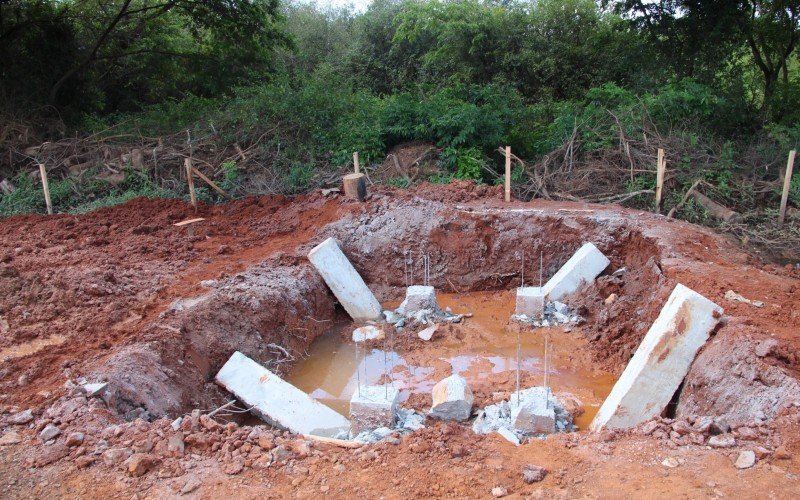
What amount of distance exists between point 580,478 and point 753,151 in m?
11.3

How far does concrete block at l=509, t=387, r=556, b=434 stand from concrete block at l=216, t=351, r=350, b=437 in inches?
64.7

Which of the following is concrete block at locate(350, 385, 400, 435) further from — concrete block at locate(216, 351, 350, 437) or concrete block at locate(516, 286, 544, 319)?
concrete block at locate(516, 286, 544, 319)

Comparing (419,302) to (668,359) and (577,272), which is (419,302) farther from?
(668,359)

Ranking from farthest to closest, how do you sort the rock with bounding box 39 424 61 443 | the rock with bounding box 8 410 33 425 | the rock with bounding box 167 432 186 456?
the rock with bounding box 8 410 33 425 < the rock with bounding box 39 424 61 443 < the rock with bounding box 167 432 186 456

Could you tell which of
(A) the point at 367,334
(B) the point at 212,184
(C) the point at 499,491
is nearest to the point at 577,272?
(A) the point at 367,334

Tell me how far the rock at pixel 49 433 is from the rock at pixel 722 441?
4734 millimetres

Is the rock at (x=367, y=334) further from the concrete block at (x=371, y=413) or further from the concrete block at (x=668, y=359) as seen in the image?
the concrete block at (x=668, y=359)

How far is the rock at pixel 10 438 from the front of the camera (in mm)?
4180

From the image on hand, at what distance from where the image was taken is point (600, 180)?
482 inches

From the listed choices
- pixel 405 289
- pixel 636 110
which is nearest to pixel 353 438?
pixel 405 289

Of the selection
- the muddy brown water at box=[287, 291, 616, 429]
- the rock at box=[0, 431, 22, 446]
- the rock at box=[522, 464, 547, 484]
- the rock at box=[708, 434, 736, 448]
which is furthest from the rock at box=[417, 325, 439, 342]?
the rock at box=[0, 431, 22, 446]

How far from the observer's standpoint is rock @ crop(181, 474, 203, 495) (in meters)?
3.74

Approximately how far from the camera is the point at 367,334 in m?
7.75

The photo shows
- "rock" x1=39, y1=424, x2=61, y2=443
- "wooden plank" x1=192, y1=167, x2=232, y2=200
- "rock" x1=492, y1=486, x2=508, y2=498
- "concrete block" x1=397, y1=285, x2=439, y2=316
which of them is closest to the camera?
"rock" x1=492, y1=486, x2=508, y2=498
